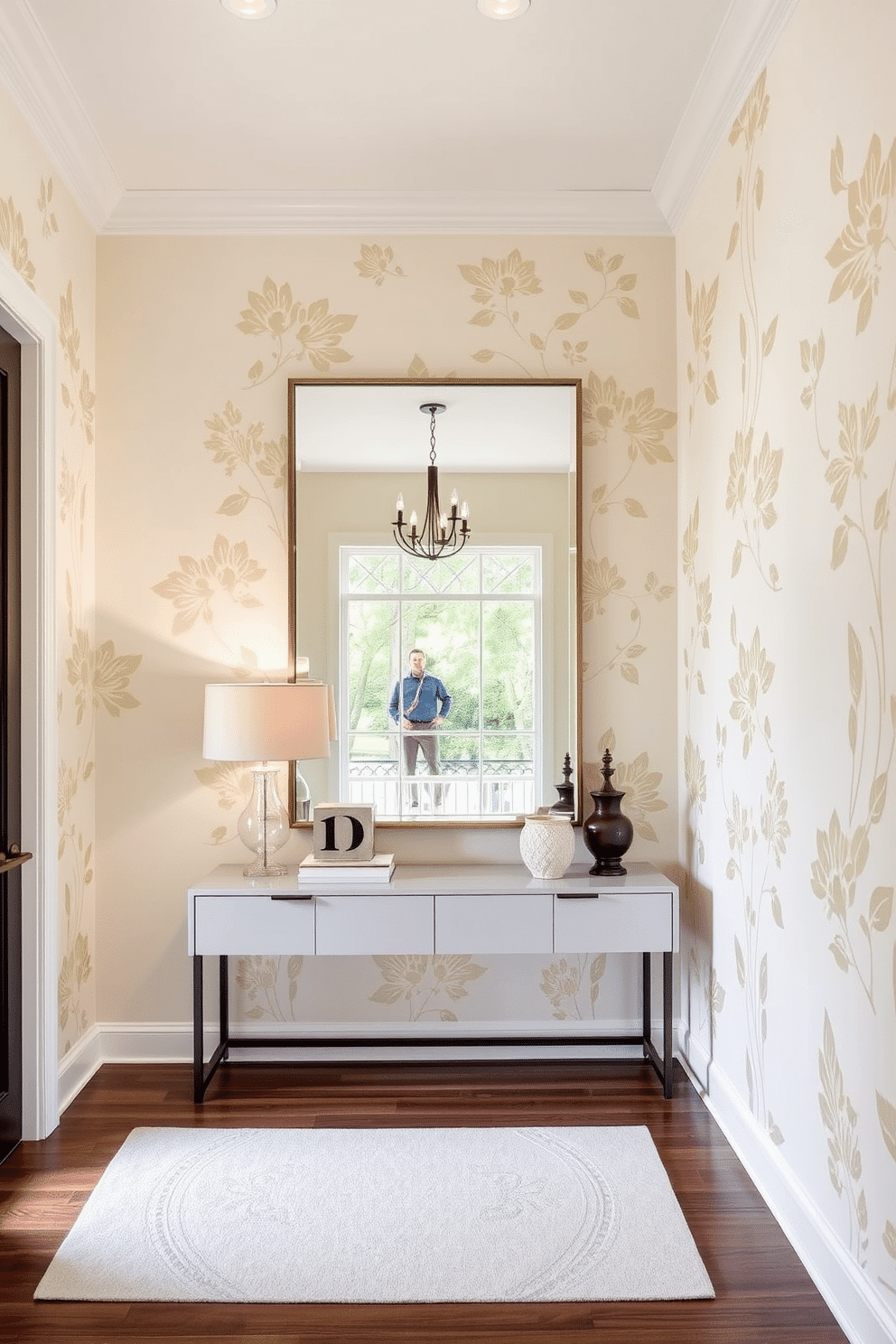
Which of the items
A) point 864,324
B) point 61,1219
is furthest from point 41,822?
point 864,324

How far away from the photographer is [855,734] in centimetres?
193

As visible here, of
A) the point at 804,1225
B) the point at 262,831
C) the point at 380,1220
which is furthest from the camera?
the point at 262,831

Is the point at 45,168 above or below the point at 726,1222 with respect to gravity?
above

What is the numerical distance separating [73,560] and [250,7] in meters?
1.59

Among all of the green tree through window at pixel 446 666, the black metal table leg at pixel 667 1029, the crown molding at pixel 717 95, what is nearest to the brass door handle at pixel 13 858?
the green tree through window at pixel 446 666

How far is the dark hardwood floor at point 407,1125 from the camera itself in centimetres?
195

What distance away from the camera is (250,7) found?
7.68 feet

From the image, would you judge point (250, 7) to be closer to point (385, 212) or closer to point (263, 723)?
point (385, 212)

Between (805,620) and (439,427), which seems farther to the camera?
(439,427)

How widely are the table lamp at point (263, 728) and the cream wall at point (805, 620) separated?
3.90ft

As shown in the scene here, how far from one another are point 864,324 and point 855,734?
768mm

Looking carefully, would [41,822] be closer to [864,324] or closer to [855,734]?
[855,734]

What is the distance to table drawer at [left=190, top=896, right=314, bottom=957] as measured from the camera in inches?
117

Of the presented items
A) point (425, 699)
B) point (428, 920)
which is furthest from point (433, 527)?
point (428, 920)
